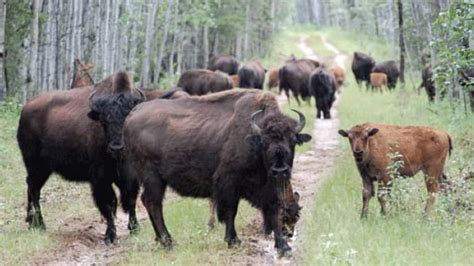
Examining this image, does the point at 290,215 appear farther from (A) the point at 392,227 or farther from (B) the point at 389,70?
(B) the point at 389,70

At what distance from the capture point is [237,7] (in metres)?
45.0

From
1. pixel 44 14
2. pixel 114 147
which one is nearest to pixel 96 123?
pixel 114 147

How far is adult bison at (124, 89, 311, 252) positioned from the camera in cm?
895

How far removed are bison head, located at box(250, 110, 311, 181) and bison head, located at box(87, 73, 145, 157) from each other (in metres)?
1.98

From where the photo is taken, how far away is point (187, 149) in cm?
953

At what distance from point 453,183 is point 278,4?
5717cm

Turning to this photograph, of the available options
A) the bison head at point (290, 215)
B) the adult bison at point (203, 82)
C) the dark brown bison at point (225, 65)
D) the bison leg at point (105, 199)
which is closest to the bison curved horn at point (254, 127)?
the bison head at point (290, 215)

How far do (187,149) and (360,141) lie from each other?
251cm

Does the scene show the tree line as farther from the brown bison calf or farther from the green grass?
the brown bison calf

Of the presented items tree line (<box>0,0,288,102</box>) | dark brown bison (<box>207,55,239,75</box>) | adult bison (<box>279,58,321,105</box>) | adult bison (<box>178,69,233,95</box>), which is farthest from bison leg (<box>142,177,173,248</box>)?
dark brown bison (<box>207,55,239,75</box>)

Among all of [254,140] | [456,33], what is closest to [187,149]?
[254,140]

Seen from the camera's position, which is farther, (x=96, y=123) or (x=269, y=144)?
(x=96, y=123)

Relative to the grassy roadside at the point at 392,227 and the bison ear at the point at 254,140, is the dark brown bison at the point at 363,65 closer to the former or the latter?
the grassy roadside at the point at 392,227

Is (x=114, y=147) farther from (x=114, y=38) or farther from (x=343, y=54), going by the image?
(x=343, y=54)
